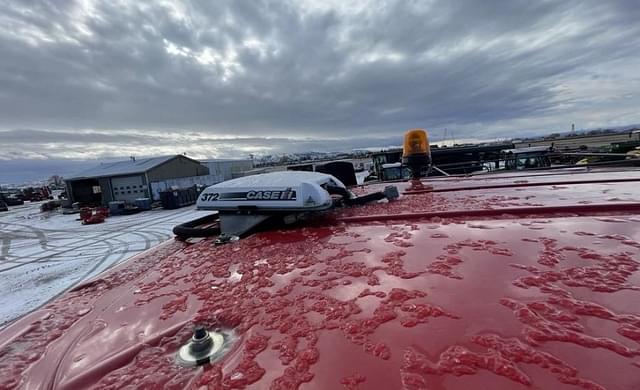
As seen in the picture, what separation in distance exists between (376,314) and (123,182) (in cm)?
2756

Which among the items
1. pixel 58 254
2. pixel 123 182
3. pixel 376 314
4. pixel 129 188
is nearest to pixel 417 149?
pixel 376 314

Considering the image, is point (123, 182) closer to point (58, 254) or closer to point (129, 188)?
point (129, 188)

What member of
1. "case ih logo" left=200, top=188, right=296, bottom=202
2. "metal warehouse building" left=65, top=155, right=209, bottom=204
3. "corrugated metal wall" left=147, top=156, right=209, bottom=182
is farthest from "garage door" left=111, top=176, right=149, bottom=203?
"case ih logo" left=200, top=188, right=296, bottom=202

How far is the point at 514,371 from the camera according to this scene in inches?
31.7

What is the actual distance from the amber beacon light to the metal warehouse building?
74.9ft

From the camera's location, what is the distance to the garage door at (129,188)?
22969mm

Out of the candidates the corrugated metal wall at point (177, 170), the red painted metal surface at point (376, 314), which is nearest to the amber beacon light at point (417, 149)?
the red painted metal surface at point (376, 314)

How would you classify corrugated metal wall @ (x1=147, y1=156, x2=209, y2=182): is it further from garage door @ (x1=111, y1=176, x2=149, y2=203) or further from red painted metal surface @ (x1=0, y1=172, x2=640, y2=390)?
red painted metal surface @ (x1=0, y1=172, x2=640, y2=390)

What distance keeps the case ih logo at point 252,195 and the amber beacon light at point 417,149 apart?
348 centimetres

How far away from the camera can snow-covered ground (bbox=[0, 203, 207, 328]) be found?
6500 mm

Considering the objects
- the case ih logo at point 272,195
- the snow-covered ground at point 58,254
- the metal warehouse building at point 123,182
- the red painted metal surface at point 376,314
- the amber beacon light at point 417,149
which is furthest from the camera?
the metal warehouse building at point 123,182

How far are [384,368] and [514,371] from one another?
0.35 meters

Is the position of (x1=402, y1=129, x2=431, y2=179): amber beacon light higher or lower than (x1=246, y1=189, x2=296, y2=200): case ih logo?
higher

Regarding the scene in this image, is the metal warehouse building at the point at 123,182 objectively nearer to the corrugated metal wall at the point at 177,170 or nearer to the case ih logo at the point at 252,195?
the corrugated metal wall at the point at 177,170
